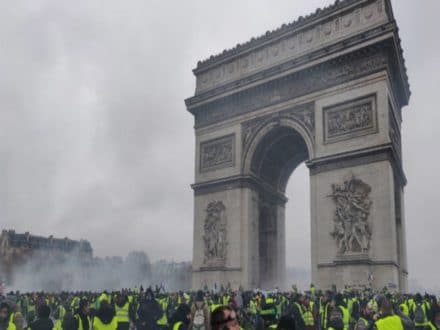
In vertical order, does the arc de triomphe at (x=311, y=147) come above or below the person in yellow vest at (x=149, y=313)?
above

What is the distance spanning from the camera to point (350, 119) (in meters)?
26.3

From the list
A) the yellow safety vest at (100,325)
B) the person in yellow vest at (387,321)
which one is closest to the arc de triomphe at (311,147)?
the person in yellow vest at (387,321)

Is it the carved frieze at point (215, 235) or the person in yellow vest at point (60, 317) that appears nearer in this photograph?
the person in yellow vest at point (60, 317)

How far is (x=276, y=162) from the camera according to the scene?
33250mm

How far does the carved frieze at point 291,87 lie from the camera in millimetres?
26233

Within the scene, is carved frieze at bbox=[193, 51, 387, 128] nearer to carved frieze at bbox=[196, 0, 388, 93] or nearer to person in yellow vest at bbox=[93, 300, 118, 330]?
carved frieze at bbox=[196, 0, 388, 93]

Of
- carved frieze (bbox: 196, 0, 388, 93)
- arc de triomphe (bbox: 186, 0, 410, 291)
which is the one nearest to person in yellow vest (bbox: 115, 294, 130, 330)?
arc de triomphe (bbox: 186, 0, 410, 291)

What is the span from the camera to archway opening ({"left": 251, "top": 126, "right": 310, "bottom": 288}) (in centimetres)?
3123

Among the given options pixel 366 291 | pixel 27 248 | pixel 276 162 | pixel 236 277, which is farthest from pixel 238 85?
pixel 27 248

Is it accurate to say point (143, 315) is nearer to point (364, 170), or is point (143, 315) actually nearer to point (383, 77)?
point (364, 170)

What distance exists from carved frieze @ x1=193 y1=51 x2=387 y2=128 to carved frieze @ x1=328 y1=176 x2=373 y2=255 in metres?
5.73

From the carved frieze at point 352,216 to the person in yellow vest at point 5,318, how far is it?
65.5ft

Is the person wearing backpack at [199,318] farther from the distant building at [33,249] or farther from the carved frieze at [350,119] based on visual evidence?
the distant building at [33,249]

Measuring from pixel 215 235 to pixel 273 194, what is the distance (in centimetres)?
538
